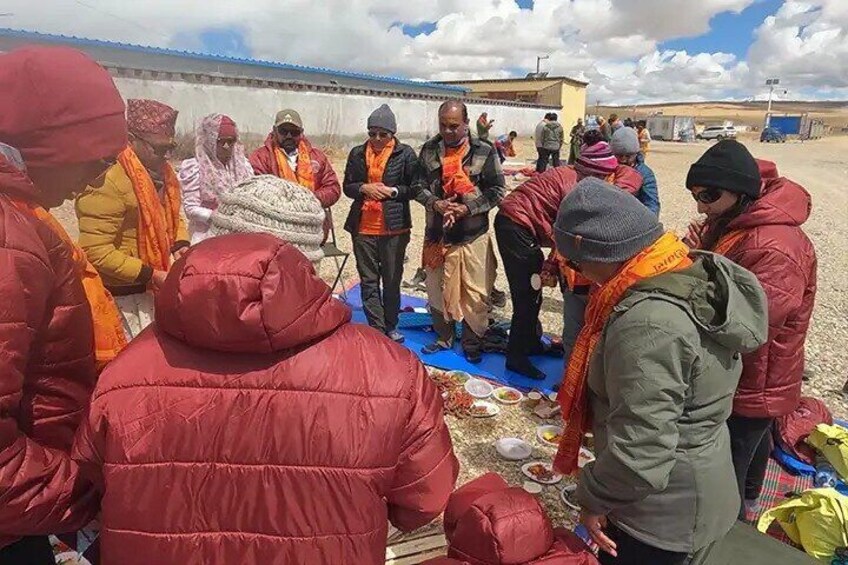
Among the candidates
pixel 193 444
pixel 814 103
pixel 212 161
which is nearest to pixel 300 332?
pixel 193 444

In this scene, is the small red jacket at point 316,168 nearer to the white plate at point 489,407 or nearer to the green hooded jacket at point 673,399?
the white plate at point 489,407

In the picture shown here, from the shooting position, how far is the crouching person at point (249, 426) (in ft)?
3.33

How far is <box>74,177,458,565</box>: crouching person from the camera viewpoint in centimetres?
101

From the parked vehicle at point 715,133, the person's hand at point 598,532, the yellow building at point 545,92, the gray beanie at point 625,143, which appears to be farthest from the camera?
the parked vehicle at point 715,133

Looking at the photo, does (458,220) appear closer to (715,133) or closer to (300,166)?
(300,166)

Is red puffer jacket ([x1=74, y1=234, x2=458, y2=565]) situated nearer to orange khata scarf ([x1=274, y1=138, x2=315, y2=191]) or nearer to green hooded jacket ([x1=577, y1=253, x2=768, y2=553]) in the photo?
green hooded jacket ([x1=577, y1=253, x2=768, y2=553])

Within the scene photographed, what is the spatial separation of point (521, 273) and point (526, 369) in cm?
78

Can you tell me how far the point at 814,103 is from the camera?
164 meters

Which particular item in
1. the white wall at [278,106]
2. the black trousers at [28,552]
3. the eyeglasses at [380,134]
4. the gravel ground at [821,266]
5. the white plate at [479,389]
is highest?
the white wall at [278,106]

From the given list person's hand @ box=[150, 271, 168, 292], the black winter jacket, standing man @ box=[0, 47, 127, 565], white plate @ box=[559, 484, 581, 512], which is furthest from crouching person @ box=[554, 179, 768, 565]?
the black winter jacket

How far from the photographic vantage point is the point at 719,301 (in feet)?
4.98

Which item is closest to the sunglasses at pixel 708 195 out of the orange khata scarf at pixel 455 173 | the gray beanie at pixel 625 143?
the orange khata scarf at pixel 455 173

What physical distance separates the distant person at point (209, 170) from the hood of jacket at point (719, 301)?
283 centimetres

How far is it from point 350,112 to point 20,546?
18.7 m
